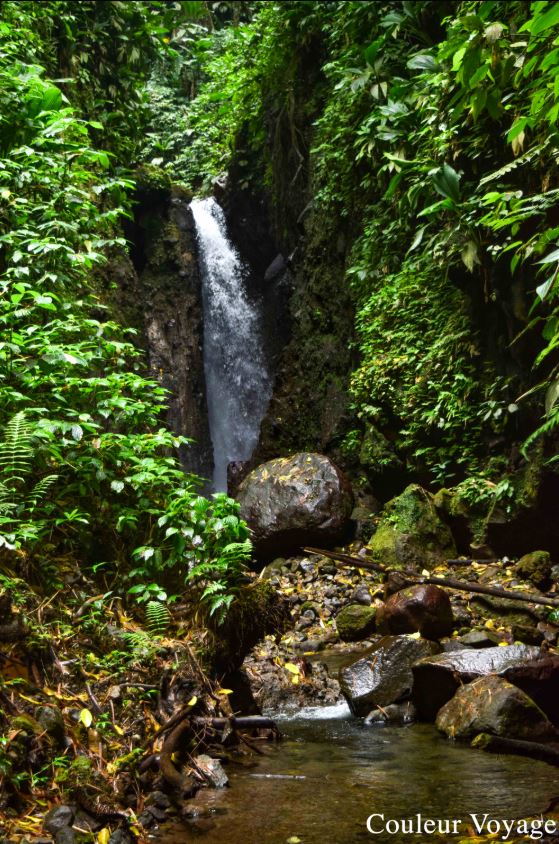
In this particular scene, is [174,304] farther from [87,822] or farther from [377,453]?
[87,822]

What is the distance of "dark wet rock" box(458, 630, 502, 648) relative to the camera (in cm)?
517

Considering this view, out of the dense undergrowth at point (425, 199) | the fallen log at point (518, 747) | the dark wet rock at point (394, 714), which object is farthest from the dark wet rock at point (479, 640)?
the dense undergrowth at point (425, 199)

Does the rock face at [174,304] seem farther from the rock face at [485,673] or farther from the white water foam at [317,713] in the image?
the rock face at [485,673]

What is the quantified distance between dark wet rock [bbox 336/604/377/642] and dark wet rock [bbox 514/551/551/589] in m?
1.57

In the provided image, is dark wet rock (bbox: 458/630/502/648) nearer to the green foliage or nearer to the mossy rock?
the green foliage

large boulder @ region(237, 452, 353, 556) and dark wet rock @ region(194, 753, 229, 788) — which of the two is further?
large boulder @ region(237, 452, 353, 556)

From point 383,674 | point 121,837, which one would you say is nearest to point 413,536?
point 383,674

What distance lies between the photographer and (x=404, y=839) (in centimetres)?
271

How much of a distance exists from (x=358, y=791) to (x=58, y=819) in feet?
4.86

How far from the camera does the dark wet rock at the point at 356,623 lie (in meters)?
6.63

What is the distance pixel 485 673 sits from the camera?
14.6 ft

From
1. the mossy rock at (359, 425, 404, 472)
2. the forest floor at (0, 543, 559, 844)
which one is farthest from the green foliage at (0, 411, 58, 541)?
the mossy rock at (359, 425, 404, 472)

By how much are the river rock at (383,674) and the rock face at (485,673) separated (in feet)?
0.61

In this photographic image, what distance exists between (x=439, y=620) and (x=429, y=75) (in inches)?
233
